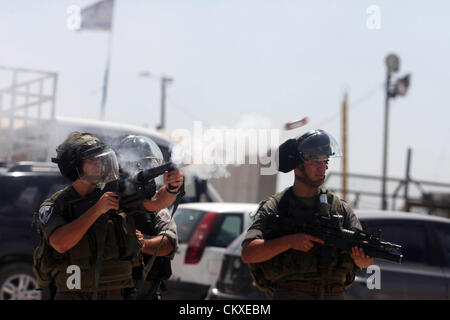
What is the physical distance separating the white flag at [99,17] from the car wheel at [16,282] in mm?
3418

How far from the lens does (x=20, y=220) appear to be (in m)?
7.54

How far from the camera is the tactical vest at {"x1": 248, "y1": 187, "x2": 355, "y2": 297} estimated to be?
3830mm

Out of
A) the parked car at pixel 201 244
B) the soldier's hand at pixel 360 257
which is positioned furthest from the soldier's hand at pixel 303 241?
the parked car at pixel 201 244

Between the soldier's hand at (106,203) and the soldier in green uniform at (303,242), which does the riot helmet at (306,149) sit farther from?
the soldier's hand at (106,203)

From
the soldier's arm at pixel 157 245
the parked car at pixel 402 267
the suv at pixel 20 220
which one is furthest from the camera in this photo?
the suv at pixel 20 220

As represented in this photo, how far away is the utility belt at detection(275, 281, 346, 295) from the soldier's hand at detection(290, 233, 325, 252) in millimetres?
260

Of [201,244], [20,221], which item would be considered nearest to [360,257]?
[201,244]

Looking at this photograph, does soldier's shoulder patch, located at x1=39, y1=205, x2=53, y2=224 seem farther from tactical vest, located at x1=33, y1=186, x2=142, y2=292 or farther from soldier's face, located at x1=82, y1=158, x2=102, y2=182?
soldier's face, located at x1=82, y1=158, x2=102, y2=182

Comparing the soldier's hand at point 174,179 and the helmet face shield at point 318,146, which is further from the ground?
the helmet face shield at point 318,146

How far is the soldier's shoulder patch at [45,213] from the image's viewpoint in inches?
139

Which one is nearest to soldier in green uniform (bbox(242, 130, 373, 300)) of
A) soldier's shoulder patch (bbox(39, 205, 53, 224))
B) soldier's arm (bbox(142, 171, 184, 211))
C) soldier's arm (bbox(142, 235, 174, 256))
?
soldier's arm (bbox(142, 235, 174, 256))
